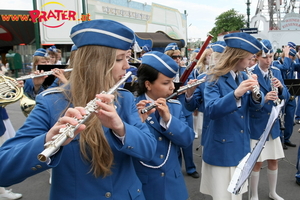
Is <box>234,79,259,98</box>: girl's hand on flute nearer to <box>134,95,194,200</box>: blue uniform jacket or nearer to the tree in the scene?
<box>134,95,194,200</box>: blue uniform jacket

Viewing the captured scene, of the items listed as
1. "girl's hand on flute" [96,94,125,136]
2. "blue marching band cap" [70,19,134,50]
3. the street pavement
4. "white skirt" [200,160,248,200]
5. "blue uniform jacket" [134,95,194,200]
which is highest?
"blue marching band cap" [70,19,134,50]

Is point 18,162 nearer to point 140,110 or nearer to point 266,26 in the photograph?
point 140,110

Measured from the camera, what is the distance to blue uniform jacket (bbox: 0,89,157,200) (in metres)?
1.28

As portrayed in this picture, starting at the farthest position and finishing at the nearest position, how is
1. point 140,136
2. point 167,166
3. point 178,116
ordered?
1. point 178,116
2. point 167,166
3. point 140,136

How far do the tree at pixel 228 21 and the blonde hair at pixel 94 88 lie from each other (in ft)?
199

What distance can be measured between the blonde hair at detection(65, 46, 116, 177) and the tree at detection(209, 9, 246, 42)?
199 ft

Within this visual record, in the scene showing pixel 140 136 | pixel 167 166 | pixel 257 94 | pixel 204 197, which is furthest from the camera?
pixel 204 197

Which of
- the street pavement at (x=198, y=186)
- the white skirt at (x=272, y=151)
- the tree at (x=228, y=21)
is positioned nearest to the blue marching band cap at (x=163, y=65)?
the white skirt at (x=272, y=151)

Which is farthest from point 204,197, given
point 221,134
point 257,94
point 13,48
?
point 13,48

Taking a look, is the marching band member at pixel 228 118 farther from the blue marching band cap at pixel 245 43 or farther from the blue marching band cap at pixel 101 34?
the blue marching band cap at pixel 101 34

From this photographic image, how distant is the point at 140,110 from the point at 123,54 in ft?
2.09

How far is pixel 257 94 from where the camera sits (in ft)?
8.78

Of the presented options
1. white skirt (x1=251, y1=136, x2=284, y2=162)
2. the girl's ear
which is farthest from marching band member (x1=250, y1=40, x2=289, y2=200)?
the girl's ear

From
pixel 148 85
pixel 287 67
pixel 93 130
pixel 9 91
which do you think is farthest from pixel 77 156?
pixel 287 67
